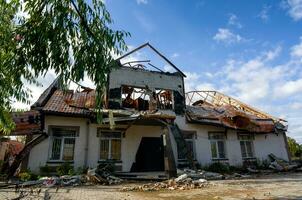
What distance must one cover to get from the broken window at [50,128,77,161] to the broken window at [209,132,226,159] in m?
9.55

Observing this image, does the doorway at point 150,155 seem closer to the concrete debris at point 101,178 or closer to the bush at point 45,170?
the concrete debris at point 101,178

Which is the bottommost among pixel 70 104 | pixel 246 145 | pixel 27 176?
pixel 27 176

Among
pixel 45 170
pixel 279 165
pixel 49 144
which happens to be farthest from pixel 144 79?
pixel 279 165

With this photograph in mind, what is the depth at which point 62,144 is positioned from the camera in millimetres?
13969

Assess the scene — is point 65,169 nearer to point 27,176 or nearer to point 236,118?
point 27,176

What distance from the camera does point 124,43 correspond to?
5.22m

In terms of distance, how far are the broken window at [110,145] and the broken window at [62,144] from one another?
1632 mm

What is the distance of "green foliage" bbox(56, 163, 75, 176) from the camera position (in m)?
12.8

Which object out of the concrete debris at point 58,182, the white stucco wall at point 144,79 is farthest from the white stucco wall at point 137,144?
the white stucco wall at point 144,79

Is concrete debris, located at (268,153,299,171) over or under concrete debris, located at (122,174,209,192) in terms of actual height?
over

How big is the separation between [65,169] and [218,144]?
1064 centimetres

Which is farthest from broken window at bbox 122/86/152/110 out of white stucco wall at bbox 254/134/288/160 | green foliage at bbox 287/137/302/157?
green foliage at bbox 287/137/302/157

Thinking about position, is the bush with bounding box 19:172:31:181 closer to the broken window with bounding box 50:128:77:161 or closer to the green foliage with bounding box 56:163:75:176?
the green foliage with bounding box 56:163:75:176

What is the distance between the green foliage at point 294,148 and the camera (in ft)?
93.7
